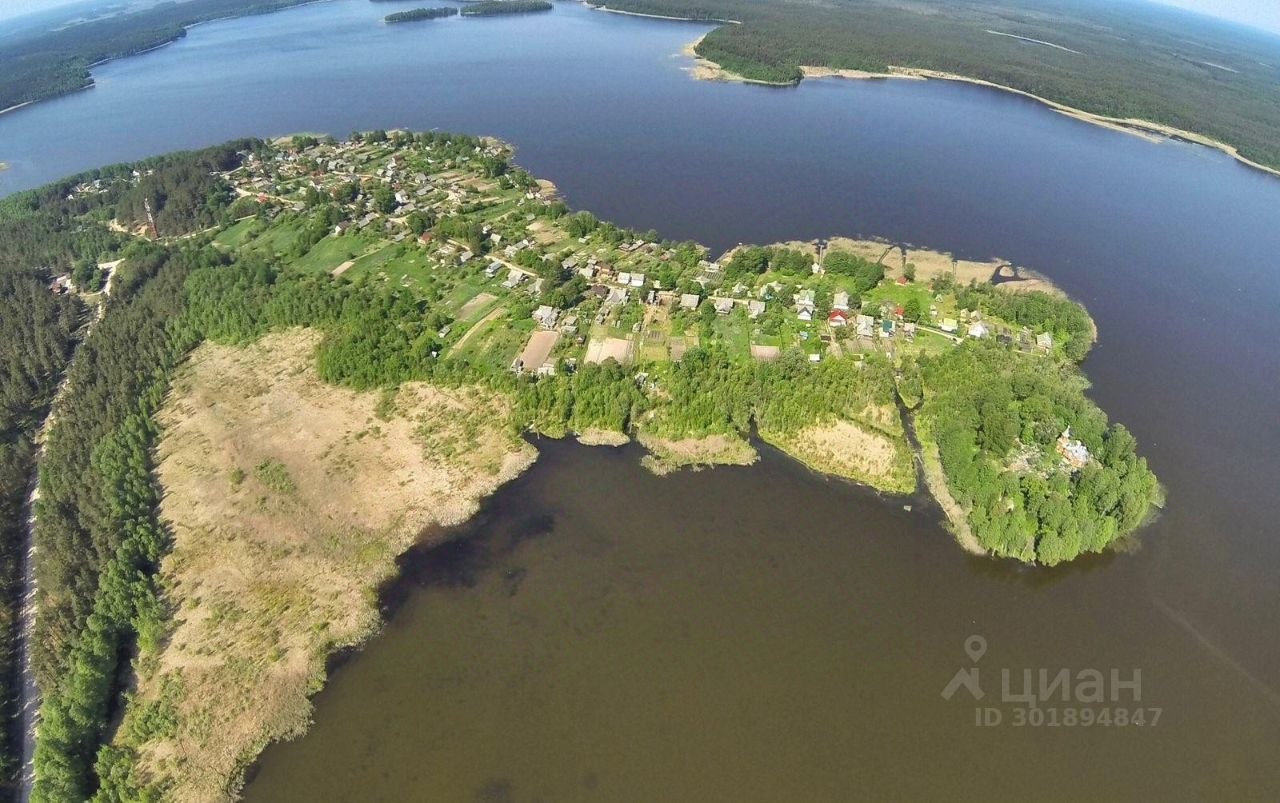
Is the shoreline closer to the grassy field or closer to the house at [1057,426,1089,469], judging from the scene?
the house at [1057,426,1089,469]

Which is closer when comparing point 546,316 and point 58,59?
point 546,316

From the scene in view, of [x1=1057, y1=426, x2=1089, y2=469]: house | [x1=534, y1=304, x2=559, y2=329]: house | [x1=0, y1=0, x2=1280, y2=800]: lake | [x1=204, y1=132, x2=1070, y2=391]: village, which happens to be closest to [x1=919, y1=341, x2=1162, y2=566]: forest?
[x1=1057, y1=426, x2=1089, y2=469]: house

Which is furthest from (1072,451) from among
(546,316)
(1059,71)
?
(1059,71)

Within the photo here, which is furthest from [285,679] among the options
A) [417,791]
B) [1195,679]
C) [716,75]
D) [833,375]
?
[716,75]

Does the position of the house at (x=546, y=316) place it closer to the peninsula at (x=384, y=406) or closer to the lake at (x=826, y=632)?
the peninsula at (x=384, y=406)

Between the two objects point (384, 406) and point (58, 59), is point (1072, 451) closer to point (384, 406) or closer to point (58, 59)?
point (384, 406)

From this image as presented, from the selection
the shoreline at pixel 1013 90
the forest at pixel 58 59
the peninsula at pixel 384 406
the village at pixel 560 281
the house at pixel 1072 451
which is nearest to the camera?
the peninsula at pixel 384 406

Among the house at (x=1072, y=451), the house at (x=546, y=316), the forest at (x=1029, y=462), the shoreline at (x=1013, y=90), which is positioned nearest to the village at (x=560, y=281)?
the house at (x=546, y=316)
